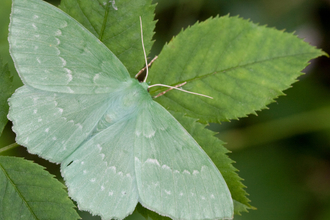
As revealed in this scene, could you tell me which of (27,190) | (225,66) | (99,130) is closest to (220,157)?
(225,66)

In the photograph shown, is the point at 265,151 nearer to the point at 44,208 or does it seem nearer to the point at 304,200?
the point at 304,200

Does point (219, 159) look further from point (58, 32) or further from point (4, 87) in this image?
point (4, 87)

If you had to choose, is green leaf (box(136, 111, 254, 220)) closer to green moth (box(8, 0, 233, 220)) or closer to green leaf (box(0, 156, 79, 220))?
green moth (box(8, 0, 233, 220))

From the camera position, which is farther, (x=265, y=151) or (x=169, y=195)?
(x=265, y=151)

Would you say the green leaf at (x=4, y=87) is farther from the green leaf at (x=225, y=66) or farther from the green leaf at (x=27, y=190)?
the green leaf at (x=225, y=66)

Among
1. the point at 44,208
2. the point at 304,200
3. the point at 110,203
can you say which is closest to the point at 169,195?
the point at 110,203

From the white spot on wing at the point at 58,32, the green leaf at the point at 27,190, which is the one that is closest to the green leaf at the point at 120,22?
the white spot on wing at the point at 58,32
